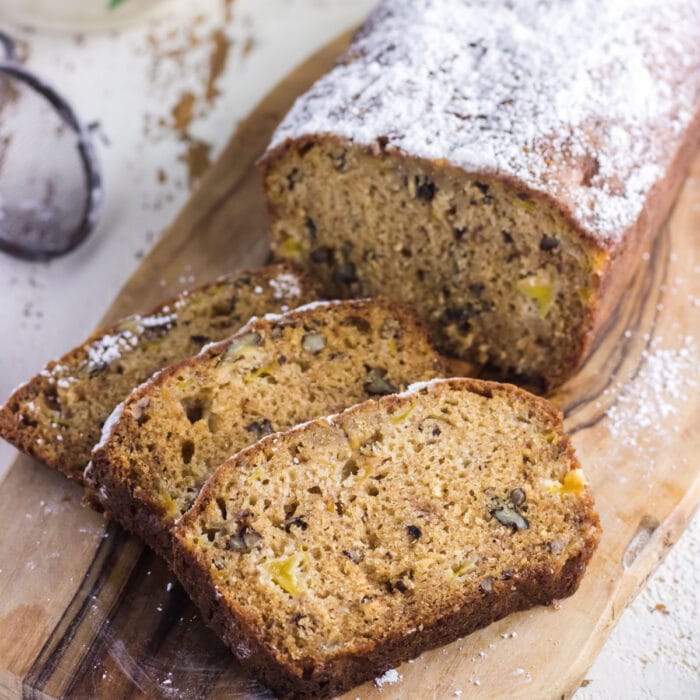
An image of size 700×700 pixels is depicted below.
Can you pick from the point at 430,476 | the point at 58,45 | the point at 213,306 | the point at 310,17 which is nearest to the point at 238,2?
the point at 310,17

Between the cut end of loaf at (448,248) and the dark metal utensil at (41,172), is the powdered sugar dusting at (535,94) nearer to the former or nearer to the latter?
the cut end of loaf at (448,248)

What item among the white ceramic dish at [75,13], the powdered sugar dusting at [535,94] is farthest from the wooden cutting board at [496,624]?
the white ceramic dish at [75,13]

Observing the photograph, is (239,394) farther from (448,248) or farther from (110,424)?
(448,248)

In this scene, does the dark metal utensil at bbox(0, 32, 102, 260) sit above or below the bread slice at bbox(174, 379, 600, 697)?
above

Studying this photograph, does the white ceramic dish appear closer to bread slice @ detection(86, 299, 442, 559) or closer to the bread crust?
the bread crust

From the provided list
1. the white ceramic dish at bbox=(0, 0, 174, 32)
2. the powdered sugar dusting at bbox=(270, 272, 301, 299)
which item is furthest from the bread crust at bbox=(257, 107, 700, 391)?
the white ceramic dish at bbox=(0, 0, 174, 32)

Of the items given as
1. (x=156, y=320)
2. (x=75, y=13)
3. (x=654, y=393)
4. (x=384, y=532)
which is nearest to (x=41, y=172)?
(x=75, y=13)

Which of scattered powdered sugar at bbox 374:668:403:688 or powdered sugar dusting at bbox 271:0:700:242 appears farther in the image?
powdered sugar dusting at bbox 271:0:700:242
